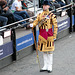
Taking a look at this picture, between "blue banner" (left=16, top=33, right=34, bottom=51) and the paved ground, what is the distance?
43cm

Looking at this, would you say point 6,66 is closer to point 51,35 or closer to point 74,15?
point 51,35

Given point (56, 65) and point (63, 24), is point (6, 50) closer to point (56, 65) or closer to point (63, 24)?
point (56, 65)

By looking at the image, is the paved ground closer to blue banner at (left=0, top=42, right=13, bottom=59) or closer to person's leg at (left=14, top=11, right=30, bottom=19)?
blue banner at (left=0, top=42, right=13, bottom=59)

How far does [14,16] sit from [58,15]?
194 cm

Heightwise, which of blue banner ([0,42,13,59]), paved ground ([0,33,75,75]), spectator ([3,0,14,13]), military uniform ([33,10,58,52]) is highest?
spectator ([3,0,14,13])

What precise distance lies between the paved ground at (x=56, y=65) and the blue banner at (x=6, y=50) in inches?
16.2

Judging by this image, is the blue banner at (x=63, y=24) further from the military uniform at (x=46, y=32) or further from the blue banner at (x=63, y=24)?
the military uniform at (x=46, y=32)

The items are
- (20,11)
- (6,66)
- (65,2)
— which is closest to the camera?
(6,66)

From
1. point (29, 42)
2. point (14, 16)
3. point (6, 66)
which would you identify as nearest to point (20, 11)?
point (14, 16)

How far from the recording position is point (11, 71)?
8125 mm

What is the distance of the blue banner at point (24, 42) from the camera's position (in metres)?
9.10

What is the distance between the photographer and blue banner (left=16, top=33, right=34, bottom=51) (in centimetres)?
910

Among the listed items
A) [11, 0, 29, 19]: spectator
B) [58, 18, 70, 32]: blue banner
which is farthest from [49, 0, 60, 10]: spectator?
[11, 0, 29, 19]: spectator

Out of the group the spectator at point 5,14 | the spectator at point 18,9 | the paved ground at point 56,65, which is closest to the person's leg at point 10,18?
the spectator at point 5,14
